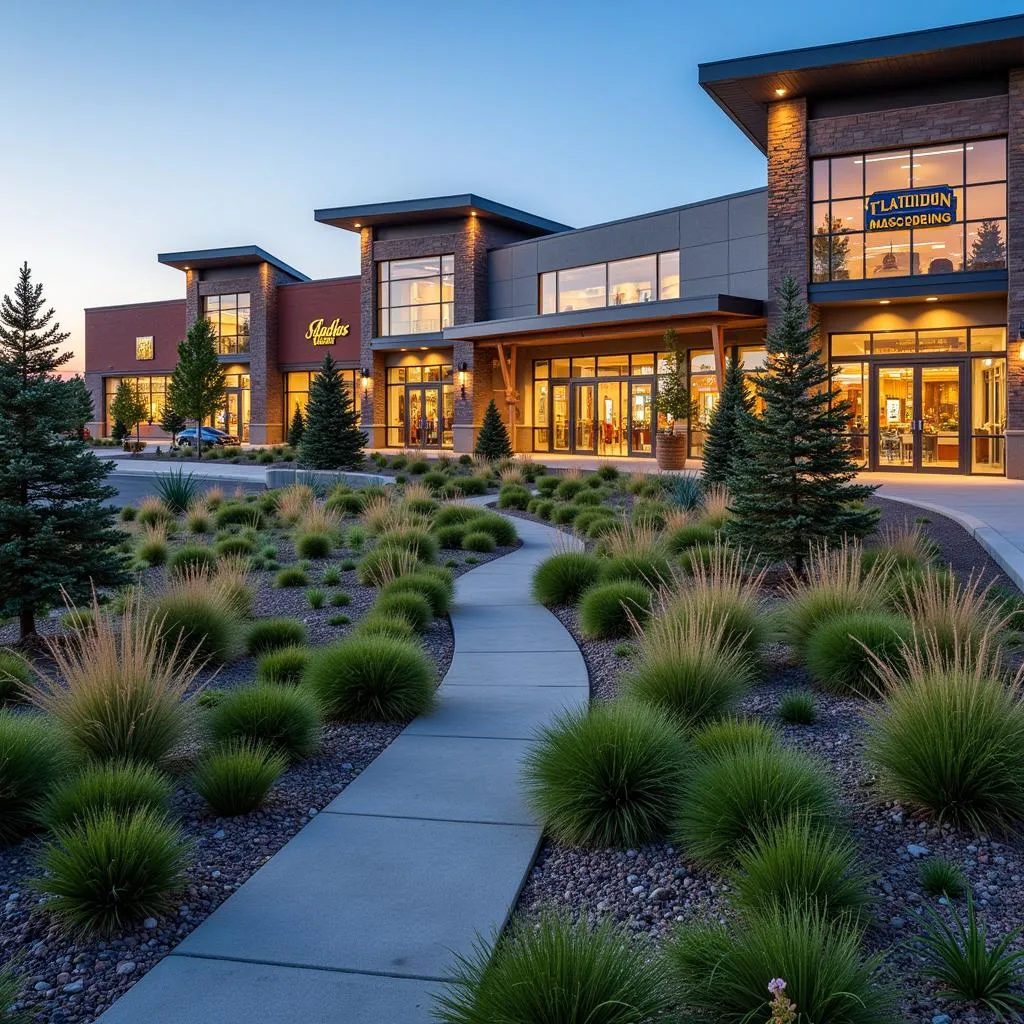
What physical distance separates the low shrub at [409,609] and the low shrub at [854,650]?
11.2 ft

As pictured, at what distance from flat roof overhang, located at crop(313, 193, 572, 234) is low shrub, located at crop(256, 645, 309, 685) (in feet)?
109

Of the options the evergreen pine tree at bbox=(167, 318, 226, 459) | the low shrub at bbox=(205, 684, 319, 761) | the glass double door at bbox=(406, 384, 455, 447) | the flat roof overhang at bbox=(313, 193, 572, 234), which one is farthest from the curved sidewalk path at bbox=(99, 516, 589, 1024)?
the evergreen pine tree at bbox=(167, 318, 226, 459)

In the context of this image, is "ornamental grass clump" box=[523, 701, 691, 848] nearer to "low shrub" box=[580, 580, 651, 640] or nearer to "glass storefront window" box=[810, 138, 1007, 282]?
"low shrub" box=[580, 580, 651, 640]

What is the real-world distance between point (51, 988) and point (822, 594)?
236 inches

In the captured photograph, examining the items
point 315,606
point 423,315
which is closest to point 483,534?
point 315,606

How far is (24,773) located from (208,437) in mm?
45569

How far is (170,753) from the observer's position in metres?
5.48

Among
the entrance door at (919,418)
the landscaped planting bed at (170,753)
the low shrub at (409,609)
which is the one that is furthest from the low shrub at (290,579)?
A: the entrance door at (919,418)

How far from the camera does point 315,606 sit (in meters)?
10.2

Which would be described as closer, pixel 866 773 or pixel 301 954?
pixel 301 954

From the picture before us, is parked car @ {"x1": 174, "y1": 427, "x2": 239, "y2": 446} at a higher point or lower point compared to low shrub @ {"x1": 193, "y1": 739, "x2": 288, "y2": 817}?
higher

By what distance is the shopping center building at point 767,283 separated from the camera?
24.0 m

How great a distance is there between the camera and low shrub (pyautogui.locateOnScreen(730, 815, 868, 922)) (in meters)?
3.52

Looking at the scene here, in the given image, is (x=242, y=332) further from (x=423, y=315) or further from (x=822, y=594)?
(x=822, y=594)
